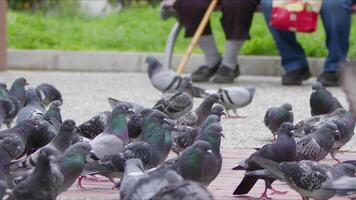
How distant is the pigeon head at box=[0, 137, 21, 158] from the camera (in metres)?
5.33

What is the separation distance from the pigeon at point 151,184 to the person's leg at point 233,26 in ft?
23.3

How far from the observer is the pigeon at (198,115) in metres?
7.26

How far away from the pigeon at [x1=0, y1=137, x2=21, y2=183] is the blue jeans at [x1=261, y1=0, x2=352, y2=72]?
588 centimetres

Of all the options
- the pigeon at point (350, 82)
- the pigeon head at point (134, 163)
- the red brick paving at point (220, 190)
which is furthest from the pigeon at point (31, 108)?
the pigeon at point (350, 82)

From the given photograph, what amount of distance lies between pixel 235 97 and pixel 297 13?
1984mm

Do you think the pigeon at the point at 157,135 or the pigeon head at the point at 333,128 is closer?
the pigeon at the point at 157,135

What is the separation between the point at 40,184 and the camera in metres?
4.46

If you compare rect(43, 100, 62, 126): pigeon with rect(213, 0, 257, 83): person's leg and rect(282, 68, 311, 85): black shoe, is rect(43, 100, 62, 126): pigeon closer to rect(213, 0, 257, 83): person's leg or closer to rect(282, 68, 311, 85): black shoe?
rect(213, 0, 257, 83): person's leg

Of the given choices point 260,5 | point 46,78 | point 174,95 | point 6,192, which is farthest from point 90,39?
point 6,192

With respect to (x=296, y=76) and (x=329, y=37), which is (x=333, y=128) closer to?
(x=329, y=37)

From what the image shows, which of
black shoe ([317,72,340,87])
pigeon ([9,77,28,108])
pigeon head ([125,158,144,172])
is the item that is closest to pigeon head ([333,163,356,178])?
pigeon head ([125,158,144,172])

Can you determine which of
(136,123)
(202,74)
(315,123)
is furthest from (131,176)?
(202,74)

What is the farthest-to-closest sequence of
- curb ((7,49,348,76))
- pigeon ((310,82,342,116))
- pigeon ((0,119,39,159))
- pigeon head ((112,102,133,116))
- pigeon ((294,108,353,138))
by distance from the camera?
curb ((7,49,348,76)) → pigeon ((310,82,342,116)) → pigeon ((294,108,353,138)) → pigeon head ((112,102,133,116)) → pigeon ((0,119,39,159))

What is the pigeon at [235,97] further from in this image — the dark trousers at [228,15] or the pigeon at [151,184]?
the pigeon at [151,184]
